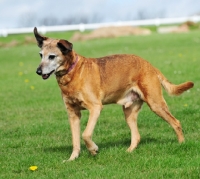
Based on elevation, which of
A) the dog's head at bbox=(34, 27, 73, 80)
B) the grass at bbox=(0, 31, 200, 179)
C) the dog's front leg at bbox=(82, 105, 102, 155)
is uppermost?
the dog's head at bbox=(34, 27, 73, 80)

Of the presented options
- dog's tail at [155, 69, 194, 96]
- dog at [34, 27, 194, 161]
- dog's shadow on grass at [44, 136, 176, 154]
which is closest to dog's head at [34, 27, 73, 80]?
dog at [34, 27, 194, 161]

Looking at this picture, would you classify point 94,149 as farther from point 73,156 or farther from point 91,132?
point 73,156

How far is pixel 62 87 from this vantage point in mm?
8008

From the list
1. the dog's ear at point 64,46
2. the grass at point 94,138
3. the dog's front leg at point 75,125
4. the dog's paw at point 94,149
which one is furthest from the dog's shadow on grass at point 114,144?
the dog's ear at point 64,46

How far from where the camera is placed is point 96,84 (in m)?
8.10

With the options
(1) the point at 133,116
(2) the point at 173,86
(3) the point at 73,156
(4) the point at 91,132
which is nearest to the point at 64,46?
(4) the point at 91,132

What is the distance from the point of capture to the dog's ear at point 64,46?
25.5 ft

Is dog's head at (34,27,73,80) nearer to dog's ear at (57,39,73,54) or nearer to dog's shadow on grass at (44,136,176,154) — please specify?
dog's ear at (57,39,73,54)

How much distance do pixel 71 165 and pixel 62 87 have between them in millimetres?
1168

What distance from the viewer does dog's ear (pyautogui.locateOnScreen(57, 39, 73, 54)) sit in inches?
306

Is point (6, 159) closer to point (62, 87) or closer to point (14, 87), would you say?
point (62, 87)

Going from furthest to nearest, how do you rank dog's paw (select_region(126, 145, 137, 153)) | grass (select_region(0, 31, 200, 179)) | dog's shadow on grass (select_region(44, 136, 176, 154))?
1. dog's shadow on grass (select_region(44, 136, 176, 154))
2. dog's paw (select_region(126, 145, 137, 153))
3. grass (select_region(0, 31, 200, 179))

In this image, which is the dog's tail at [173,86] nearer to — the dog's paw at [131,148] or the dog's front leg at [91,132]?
the dog's paw at [131,148]

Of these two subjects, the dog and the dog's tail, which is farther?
the dog's tail
